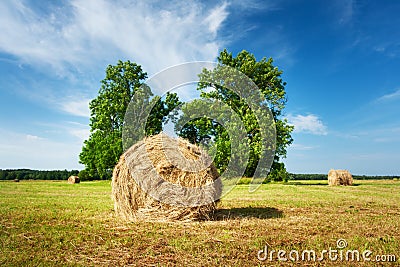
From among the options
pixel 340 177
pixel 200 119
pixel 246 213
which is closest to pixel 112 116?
pixel 200 119

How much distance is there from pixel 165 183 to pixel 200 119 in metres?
22.0

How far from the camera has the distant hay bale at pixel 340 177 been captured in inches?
1121

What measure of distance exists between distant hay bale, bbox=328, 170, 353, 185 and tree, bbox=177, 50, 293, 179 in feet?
14.2

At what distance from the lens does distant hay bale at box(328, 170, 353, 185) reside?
2847cm

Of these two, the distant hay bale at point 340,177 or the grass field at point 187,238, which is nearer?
the grass field at point 187,238

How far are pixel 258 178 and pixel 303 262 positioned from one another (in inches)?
1015

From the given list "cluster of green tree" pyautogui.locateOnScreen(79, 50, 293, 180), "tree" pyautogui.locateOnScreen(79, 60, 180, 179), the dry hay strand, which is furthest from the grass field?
"tree" pyautogui.locateOnScreen(79, 60, 180, 179)

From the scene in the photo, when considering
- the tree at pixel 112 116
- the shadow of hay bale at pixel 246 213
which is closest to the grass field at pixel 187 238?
the shadow of hay bale at pixel 246 213

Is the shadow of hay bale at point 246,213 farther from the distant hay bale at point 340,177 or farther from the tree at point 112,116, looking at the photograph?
the tree at point 112,116

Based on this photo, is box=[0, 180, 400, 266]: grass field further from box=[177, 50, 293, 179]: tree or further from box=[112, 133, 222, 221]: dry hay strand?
box=[177, 50, 293, 179]: tree

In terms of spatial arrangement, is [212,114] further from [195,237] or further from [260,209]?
[195,237]

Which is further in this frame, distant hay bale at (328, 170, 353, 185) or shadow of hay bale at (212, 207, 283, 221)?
distant hay bale at (328, 170, 353, 185)

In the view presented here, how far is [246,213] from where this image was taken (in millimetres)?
9891

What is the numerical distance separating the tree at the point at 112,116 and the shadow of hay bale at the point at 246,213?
23.8m
